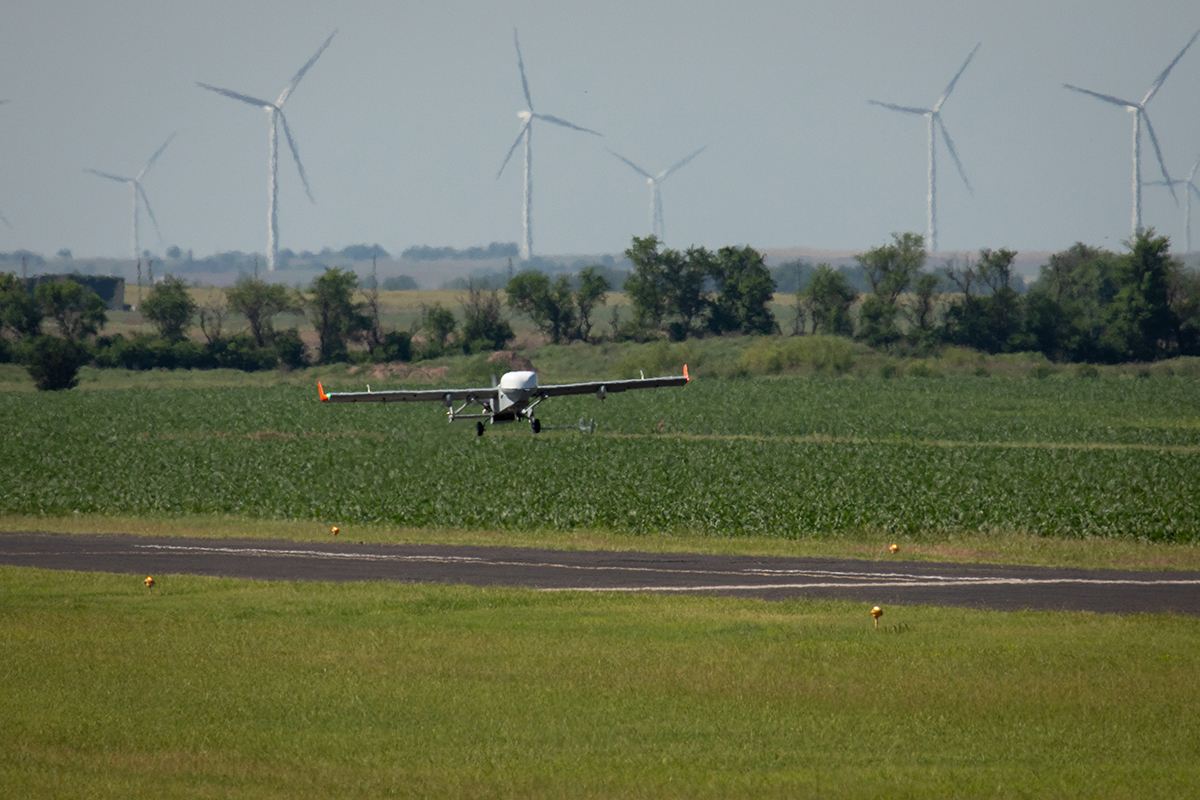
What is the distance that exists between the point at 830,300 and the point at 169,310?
101514mm

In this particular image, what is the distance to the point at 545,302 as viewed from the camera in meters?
180

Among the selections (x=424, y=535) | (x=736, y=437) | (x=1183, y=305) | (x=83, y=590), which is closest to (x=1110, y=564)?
(x=424, y=535)

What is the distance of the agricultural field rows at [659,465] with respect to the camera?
56.3m

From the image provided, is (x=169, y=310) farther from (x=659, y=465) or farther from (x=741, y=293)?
(x=659, y=465)

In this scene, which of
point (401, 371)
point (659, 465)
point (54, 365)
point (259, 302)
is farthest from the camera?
point (259, 302)

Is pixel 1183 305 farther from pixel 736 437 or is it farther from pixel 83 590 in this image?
pixel 83 590

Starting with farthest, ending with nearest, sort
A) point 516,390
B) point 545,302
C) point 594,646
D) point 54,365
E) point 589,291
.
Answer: point 545,302, point 589,291, point 54,365, point 594,646, point 516,390

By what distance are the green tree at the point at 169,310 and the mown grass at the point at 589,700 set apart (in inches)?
6344

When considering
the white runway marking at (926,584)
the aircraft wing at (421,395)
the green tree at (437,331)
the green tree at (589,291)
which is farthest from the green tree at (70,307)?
the aircraft wing at (421,395)

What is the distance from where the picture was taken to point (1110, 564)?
46.5 metres

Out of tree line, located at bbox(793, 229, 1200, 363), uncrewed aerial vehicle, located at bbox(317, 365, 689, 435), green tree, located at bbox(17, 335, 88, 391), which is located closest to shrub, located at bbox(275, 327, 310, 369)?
green tree, located at bbox(17, 335, 88, 391)

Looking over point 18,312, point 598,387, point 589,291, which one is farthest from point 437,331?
point 598,387

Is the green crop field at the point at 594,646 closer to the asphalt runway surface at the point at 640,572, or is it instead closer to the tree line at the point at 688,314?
the asphalt runway surface at the point at 640,572

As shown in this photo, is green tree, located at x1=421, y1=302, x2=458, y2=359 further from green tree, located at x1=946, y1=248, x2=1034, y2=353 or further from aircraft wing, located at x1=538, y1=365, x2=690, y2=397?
aircraft wing, located at x1=538, y1=365, x2=690, y2=397
